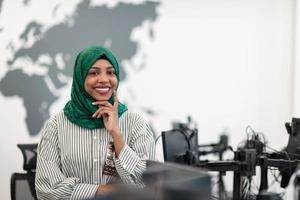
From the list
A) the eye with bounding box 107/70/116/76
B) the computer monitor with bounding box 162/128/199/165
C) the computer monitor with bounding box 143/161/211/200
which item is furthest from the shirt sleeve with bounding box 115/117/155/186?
the computer monitor with bounding box 143/161/211/200

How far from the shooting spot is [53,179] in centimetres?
154

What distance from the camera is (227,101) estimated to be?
4.15m

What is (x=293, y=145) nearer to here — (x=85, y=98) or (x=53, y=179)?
(x=85, y=98)

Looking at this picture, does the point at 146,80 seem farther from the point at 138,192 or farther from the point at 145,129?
the point at 138,192

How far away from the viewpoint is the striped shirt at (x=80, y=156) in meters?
1.52

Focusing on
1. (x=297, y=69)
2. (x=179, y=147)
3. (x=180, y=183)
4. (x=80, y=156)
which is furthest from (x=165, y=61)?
(x=180, y=183)

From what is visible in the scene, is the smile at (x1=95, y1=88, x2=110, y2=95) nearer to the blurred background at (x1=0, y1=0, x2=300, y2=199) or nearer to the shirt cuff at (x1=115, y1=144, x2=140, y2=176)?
the shirt cuff at (x1=115, y1=144, x2=140, y2=176)

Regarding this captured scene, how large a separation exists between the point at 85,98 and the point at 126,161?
1.09 ft

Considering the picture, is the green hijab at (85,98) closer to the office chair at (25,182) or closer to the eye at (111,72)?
the eye at (111,72)

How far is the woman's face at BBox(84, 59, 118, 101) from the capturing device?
1604 mm

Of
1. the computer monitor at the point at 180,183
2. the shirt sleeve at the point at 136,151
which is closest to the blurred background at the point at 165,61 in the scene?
the shirt sleeve at the point at 136,151

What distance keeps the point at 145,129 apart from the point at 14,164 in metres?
2.09

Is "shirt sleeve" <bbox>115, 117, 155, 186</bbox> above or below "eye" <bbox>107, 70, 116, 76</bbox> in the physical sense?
below

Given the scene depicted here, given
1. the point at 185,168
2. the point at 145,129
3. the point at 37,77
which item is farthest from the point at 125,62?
the point at 185,168
